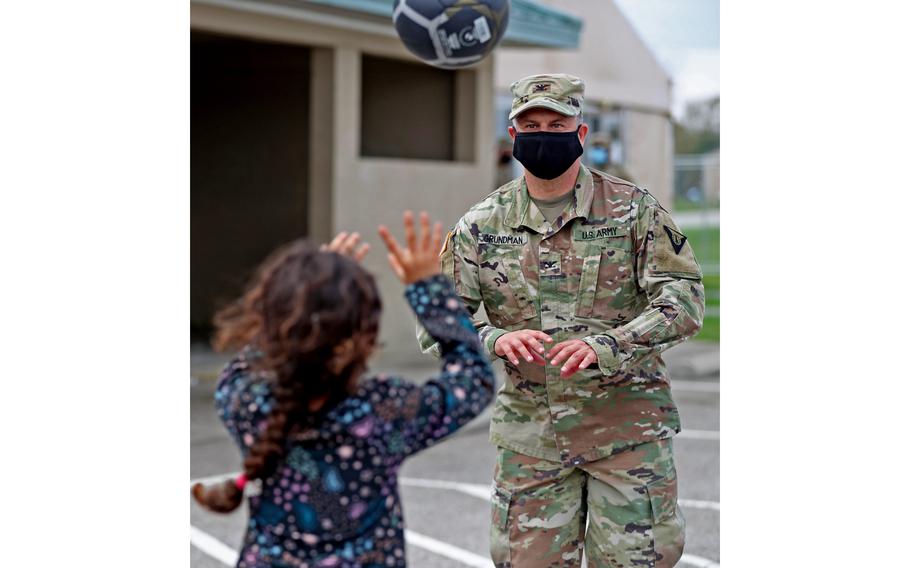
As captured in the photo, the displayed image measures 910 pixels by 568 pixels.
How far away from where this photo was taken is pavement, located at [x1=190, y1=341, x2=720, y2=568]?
530cm

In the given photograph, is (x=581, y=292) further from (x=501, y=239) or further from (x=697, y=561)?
(x=697, y=561)

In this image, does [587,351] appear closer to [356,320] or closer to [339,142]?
[356,320]

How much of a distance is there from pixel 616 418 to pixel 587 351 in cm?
38

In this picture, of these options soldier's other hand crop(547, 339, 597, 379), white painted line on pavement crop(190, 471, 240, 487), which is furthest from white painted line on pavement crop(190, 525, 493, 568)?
soldier's other hand crop(547, 339, 597, 379)

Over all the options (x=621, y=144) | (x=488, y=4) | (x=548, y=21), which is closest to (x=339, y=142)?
(x=548, y=21)

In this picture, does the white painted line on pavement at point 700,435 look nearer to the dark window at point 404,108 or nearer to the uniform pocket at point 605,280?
the dark window at point 404,108

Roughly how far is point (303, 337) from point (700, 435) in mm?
6315

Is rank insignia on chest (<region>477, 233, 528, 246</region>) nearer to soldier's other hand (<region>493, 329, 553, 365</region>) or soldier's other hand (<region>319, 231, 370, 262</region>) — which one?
soldier's other hand (<region>493, 329, 553, 365</region>)

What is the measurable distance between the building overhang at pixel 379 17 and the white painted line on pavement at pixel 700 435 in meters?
3.54

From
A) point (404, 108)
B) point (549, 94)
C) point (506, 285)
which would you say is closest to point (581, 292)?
point (506, 285)

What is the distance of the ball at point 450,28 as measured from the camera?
383cm

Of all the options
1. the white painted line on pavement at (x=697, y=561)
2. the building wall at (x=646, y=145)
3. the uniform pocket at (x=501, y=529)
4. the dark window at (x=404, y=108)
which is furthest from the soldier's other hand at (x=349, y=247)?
the building wall at (x=646, y=145)

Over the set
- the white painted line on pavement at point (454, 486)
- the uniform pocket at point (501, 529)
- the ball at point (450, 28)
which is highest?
the ball at point (450, 28)

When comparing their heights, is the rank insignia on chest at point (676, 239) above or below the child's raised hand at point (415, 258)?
above
